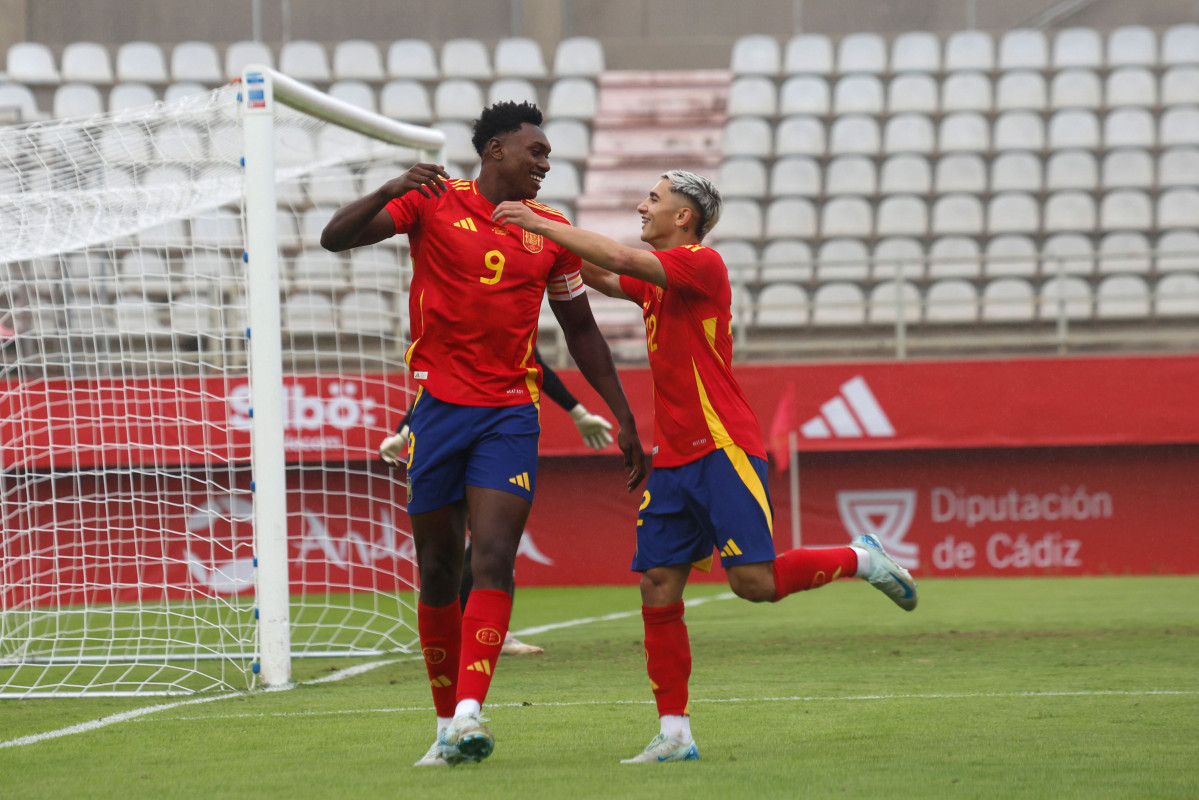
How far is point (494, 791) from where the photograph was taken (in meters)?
3.56

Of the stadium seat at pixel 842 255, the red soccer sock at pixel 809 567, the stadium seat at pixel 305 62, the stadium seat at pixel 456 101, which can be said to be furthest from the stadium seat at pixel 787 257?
the red soccer sock at pixel 809 567

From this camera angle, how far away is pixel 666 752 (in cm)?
407

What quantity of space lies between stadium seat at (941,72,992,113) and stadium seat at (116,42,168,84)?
10.4 m

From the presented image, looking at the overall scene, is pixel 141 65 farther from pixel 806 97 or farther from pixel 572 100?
pixel 806 97

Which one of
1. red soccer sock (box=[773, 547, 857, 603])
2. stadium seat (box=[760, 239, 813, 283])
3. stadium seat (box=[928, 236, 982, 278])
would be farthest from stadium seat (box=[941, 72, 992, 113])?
red soccer sock (box=[773, 547, 857, 603])

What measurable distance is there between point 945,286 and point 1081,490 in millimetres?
3116

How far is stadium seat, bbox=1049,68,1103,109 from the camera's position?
58.1ft

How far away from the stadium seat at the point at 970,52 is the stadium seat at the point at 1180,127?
2347 millimetres

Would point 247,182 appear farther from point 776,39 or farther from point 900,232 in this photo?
point 776,39

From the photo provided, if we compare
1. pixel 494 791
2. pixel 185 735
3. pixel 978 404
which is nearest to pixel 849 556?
pixel 494 791

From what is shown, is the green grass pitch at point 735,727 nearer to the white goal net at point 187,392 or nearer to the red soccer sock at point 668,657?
the red soccer sock at point 668,657

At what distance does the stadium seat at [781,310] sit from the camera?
49.8ft

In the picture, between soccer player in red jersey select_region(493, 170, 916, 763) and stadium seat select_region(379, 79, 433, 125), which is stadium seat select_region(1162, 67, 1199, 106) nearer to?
stadium seat select_region(379, 79, 433, 125)

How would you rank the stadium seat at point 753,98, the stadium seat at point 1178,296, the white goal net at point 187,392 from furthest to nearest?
the stadium seat at point 753,98, the stadium seat at point 1178,296, the white goal net at point 187,392
